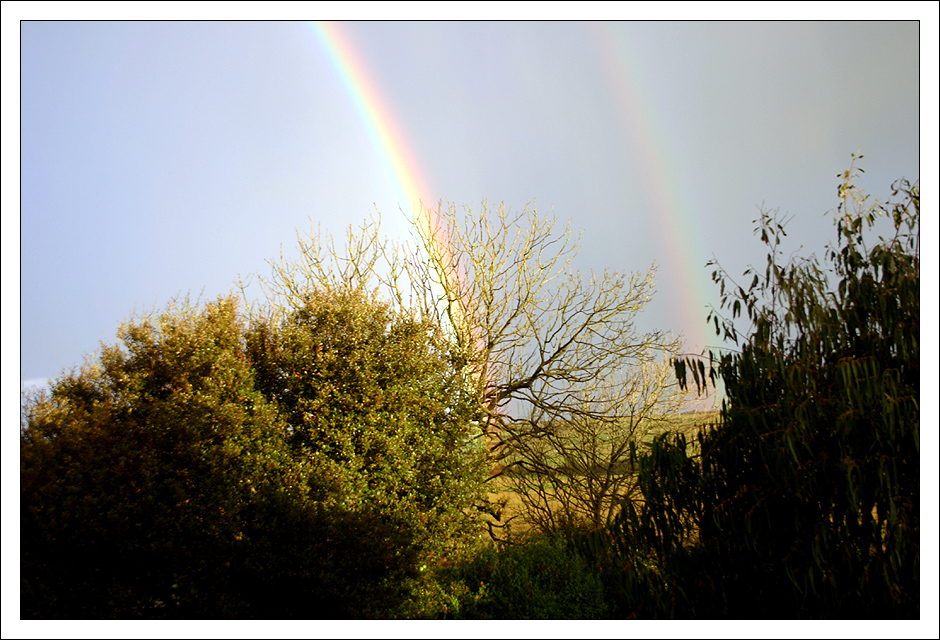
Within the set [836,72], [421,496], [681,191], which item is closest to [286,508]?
[421,496]

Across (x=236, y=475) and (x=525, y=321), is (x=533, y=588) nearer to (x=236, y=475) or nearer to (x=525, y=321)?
(x=236, y=475)

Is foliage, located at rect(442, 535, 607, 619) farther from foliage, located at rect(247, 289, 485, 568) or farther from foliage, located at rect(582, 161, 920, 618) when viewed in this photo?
foliage, located at rect(582, 161, 920, 618)

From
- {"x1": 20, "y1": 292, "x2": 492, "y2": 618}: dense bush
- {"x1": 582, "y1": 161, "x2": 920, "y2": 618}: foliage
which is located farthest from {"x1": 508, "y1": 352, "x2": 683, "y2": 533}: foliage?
{"x1": 582, "y1": 161, "x2": 920, "y2": 618}: foliage

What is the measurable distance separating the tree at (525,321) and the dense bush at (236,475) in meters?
1.73

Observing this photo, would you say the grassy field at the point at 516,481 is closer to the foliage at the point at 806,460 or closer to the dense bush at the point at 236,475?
the dense bush at the point at 236,475

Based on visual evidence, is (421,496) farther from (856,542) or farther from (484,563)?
(856,542)

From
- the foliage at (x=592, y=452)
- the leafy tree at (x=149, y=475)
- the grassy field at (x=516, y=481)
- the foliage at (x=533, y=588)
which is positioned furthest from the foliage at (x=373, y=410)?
the foliage at (x=592, y=452)

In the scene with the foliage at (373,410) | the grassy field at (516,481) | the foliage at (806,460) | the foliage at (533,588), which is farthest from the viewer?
the grassy field at (516,481)

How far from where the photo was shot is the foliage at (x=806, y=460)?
11.6ft

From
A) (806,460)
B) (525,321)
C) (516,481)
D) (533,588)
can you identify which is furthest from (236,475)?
(806,460)

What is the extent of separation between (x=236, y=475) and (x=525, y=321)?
4.63 meters

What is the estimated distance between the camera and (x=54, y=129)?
24.3 ft

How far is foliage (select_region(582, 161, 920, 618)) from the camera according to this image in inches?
140

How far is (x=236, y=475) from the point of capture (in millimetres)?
5559
